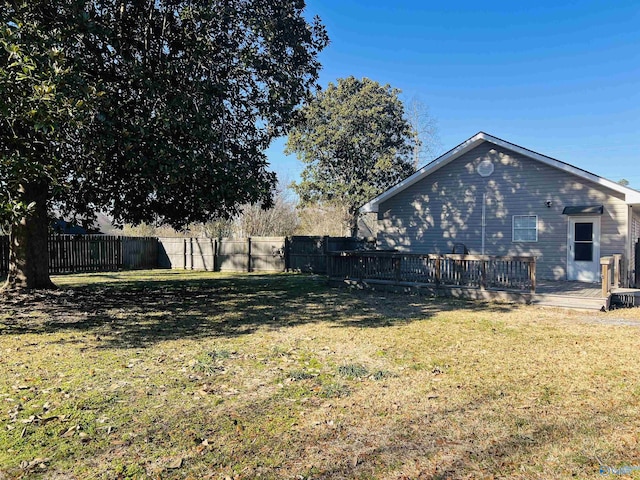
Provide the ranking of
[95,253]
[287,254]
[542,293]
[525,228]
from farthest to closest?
[287,254]
[95,253]
[525,228]
[542,293]

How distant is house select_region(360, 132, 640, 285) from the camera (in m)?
12.2

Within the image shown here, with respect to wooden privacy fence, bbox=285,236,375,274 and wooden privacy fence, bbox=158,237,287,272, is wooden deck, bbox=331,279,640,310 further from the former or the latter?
wooden privacy fence, bbox=158,237,287,272

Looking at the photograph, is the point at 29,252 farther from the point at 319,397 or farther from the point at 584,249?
the point at 584,249

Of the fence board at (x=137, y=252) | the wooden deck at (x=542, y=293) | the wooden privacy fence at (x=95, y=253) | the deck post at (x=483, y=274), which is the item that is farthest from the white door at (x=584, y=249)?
the fence board at (x=137, y=252)

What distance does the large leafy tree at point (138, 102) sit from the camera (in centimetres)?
637

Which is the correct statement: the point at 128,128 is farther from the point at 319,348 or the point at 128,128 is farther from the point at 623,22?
the point at 623,22

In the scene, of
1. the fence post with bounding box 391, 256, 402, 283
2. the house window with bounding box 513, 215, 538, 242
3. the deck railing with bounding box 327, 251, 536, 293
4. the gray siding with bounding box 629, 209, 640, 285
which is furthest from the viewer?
Answer: the house window with bounding box 513, 215, 538, 242

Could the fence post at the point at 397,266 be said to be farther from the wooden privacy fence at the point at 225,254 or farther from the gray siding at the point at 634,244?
the wooden privacy fence at the point at 225,254

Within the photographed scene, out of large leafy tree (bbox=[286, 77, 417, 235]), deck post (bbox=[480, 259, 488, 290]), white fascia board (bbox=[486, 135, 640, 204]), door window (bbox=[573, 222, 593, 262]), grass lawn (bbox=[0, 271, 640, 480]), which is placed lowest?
grass lawn (bbox=[0, 271, 640, 480])

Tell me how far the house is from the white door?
26 millimetres

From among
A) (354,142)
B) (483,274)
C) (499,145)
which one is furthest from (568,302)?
(354,142)

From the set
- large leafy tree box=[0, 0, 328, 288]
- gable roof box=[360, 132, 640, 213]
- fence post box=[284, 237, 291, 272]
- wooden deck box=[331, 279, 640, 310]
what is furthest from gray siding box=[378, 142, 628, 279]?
large leafy tree box=[0, 0, 328, 288]

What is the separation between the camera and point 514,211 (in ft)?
45.1

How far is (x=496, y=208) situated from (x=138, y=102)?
11597mm
